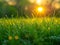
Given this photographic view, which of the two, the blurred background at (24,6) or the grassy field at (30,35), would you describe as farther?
the blurred background at (24,6)

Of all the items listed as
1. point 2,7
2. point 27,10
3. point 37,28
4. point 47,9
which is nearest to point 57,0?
point 47,9

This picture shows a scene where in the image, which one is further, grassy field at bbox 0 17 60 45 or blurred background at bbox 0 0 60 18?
blurred background at bbox 0 0 60 18

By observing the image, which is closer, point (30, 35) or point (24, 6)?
point (30, 35)

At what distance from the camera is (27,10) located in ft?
38.4

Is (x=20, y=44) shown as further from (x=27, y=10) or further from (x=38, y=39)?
(x=27, y=10)

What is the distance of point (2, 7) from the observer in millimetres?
12078

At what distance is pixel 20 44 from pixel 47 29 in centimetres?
99

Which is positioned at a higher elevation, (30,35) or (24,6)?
(30,35)

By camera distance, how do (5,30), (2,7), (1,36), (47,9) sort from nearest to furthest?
1. (1,36)
2. (5,30)
3. (47,9)
4. (2,7)

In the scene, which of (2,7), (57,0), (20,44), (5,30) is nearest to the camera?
(20,44)

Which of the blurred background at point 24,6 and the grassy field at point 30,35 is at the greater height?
the grassy field at point 30,35

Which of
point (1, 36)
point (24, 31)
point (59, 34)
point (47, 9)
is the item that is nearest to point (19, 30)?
point (24, 31)

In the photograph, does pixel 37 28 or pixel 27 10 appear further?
pixel 27 10

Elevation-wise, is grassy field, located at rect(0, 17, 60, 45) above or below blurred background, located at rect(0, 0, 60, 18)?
above
